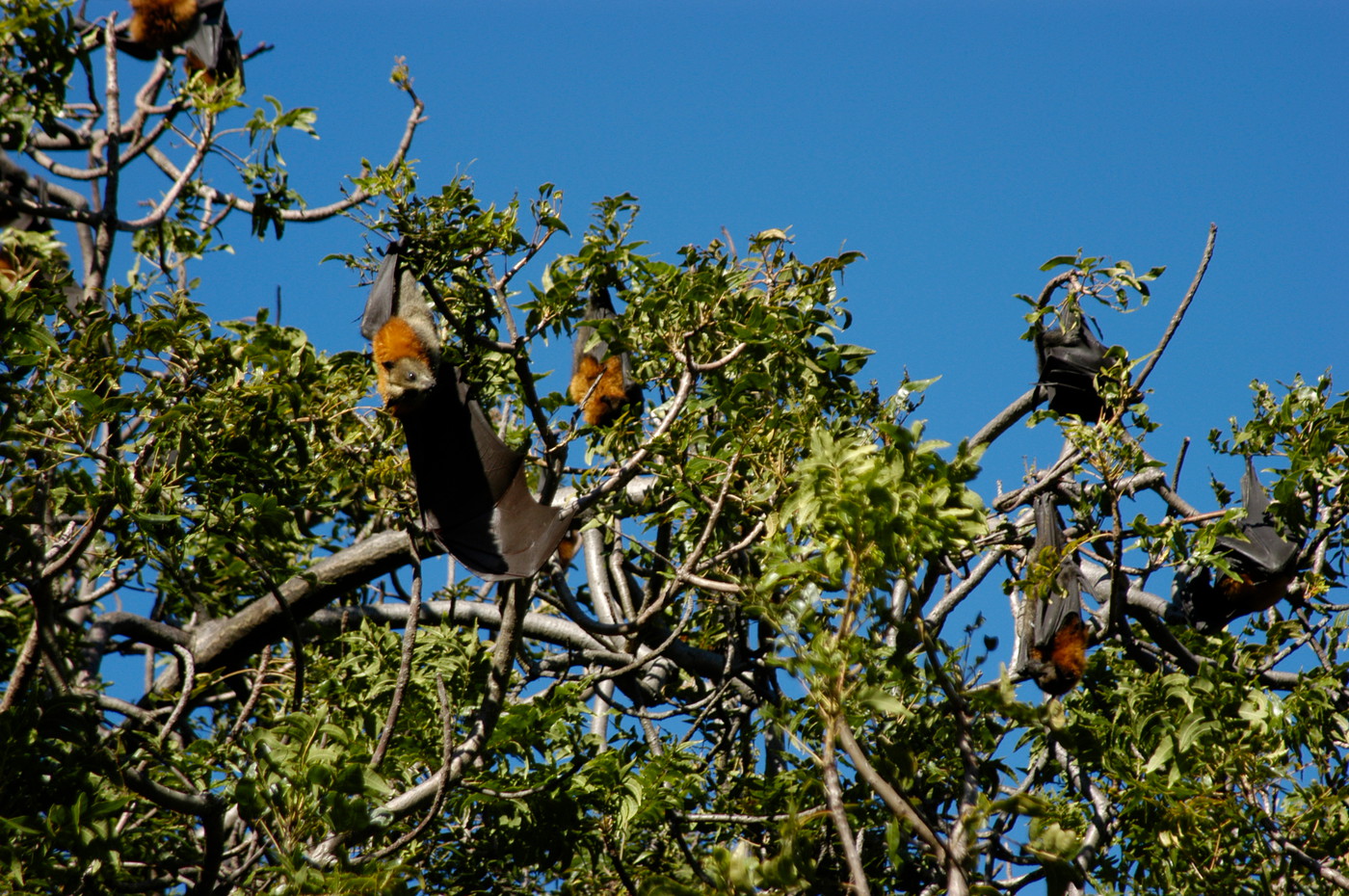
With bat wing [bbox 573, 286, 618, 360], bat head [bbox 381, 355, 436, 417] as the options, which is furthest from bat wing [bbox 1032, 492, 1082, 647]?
bat head [bbox 381, 355, 436, 417]

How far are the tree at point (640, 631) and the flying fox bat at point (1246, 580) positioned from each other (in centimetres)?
48

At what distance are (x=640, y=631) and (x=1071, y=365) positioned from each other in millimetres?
3074

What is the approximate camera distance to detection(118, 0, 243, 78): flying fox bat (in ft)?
28.9

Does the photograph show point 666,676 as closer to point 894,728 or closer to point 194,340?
point 894,728

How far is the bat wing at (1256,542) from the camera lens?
673 centimetres

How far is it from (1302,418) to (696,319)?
2.64m

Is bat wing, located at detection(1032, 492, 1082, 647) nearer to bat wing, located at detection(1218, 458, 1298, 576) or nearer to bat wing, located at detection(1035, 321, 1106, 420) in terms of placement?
bat wing, located at detection(1035, 321, 1106, 420)

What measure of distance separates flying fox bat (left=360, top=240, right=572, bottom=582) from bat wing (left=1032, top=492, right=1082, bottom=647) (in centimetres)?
247

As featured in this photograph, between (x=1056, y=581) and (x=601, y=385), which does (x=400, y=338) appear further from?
(x=1056, y=581)

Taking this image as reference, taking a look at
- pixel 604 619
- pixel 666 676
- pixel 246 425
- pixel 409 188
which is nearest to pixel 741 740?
pixel 666 676

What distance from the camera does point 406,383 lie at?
5645mm

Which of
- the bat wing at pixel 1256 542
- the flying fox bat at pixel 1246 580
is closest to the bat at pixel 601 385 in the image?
the flying fox bat at pixel 1246 580

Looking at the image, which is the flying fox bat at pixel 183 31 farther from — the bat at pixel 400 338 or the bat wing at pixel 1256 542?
the bat wing at pixel 1256 542

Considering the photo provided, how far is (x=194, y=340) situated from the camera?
4.62 metres
